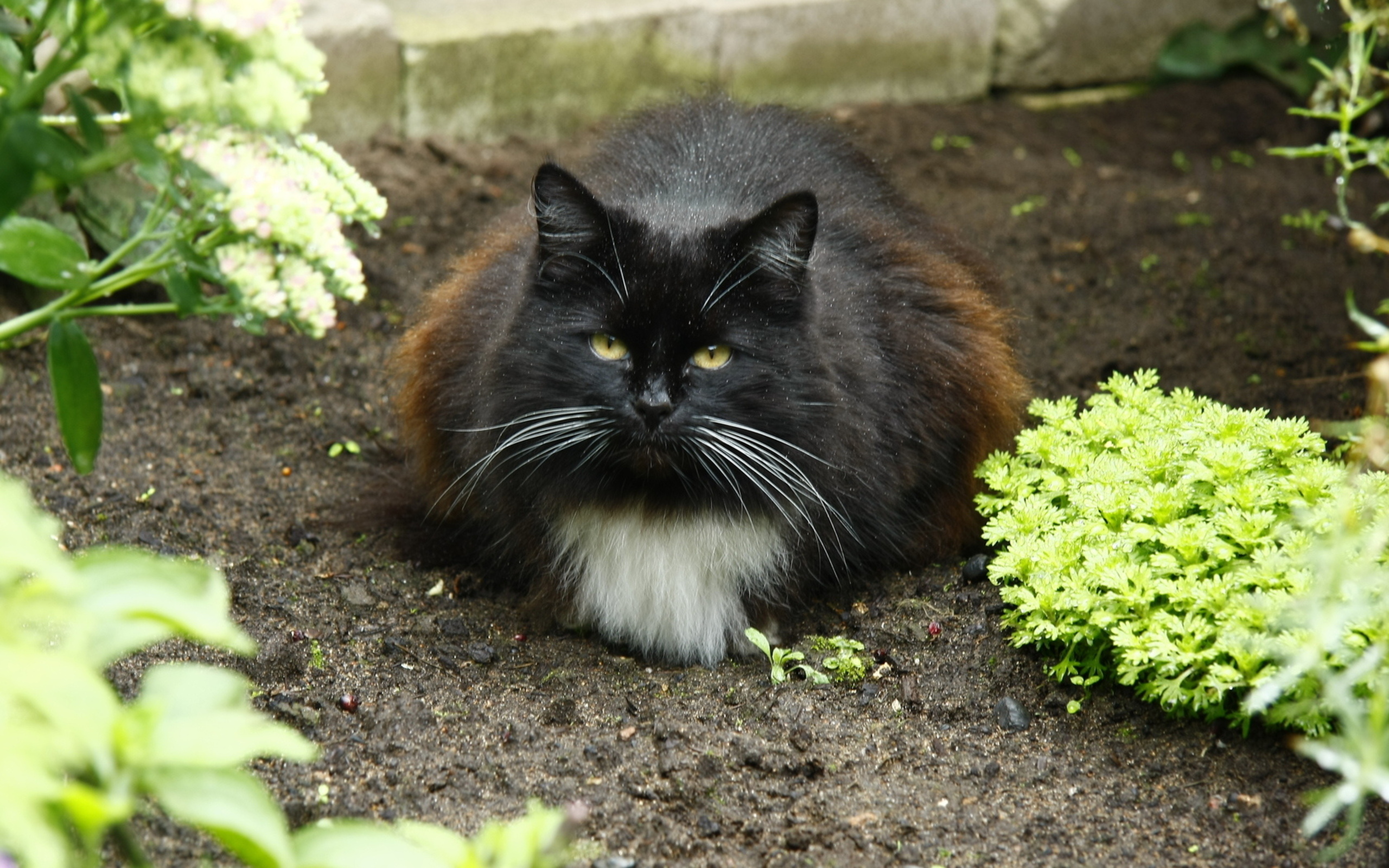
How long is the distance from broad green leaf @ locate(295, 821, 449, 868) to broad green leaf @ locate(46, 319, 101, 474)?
0.91 meters

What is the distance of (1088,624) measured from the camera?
8.54ft

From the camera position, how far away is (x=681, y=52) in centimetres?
539

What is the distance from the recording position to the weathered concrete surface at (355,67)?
4.80 metres

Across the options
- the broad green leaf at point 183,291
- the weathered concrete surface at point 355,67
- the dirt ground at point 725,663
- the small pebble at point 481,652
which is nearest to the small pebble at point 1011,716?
the dirt ground at point 725,663

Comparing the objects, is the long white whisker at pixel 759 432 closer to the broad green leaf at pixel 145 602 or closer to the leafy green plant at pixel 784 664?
the leafy green plant at pixel 784 664

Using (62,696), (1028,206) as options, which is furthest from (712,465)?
(1028,206)

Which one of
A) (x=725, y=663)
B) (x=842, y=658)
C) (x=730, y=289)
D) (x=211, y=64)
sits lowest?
(x=725, y=663)

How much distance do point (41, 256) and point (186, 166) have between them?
0.93 ft

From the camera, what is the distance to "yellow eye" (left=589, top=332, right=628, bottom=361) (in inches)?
107

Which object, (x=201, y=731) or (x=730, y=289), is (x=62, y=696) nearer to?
(x=201, y=731)

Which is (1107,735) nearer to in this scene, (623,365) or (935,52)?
(623,365)

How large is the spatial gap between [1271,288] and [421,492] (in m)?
3.15

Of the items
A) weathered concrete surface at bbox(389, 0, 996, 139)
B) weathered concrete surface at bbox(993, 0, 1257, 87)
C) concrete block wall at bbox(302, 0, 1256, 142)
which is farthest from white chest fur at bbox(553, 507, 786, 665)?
weathered concrete surface at bbox(993, 0, 1257, 87)

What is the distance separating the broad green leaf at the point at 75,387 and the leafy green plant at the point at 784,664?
1.49m
